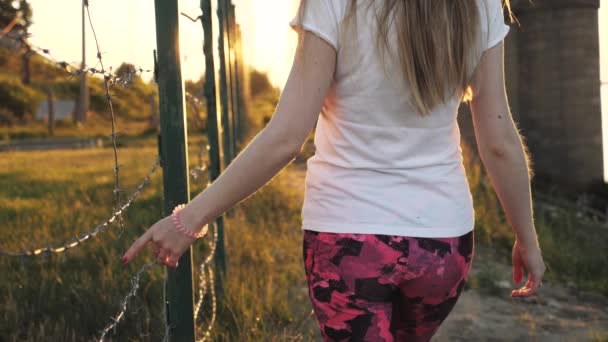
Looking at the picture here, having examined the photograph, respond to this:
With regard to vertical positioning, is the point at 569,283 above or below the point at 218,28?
below

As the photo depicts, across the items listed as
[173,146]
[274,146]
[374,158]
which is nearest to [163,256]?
[274,146]

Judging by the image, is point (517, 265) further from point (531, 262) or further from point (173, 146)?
point (173, 146)

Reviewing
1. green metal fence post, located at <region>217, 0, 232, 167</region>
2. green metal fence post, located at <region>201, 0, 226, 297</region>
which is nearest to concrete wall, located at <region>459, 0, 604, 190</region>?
green metal fence post, located at <region>217, 0, 232, 167</region>

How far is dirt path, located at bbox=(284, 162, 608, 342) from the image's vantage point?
3.18 metres

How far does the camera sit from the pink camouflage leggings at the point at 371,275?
4.15ft

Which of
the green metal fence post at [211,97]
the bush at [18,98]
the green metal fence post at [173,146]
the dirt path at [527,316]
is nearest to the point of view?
the green metal fence post at [173,146]

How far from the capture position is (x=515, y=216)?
1.48 meters

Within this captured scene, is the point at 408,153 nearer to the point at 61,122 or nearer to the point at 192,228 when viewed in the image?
the point at 192,228

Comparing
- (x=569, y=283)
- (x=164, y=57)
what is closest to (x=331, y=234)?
(x=164, y=57)

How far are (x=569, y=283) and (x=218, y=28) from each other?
2.37m

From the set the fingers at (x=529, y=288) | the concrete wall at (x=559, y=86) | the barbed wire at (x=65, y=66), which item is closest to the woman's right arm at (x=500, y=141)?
the fingers at (x=529, y=288)

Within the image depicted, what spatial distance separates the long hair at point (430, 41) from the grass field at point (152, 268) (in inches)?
54.1

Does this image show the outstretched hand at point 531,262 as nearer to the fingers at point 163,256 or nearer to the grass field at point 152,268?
the fingers at point 163,256

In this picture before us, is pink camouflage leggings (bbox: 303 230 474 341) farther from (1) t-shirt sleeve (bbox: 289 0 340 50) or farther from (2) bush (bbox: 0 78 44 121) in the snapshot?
(2) bush (bbox: 0 78 44 121)
